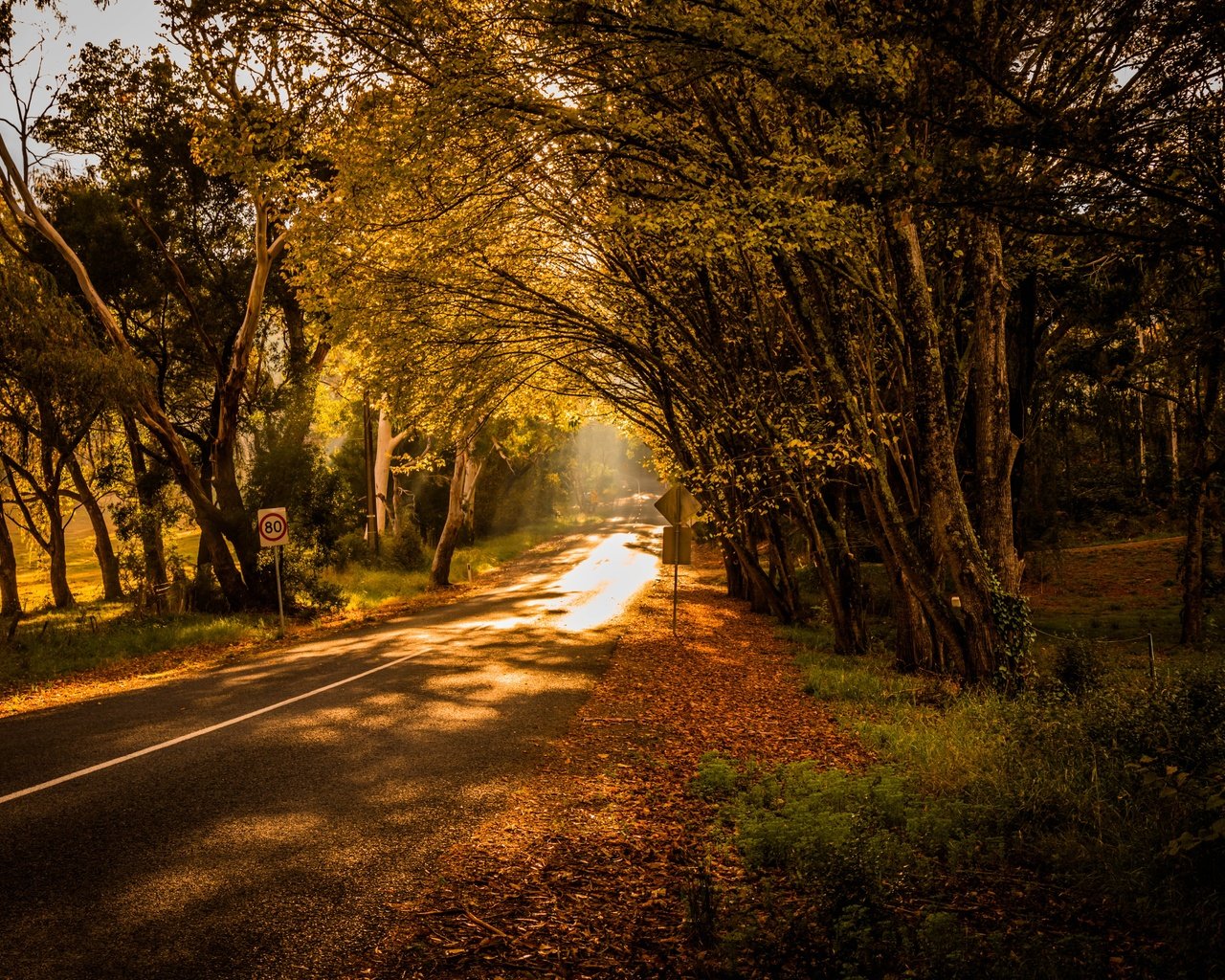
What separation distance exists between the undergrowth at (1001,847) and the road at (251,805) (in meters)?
2.18

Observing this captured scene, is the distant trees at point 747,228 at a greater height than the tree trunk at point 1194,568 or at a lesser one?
greater

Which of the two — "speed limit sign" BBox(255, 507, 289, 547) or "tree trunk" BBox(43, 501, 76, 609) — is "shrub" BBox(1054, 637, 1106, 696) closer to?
"speed limit sign" BBox(255, 507, 289, 547)

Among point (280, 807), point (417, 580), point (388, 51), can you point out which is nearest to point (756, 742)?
point (280, 807)

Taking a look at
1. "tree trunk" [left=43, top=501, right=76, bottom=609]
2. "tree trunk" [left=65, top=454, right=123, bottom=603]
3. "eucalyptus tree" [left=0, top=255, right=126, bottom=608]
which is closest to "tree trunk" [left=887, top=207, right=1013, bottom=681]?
"eucalyptus tree" [left=0, top=255, right=126, bottom=608]

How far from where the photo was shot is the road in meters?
4.10

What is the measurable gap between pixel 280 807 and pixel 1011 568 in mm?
8344

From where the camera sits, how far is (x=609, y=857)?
5340 millimetres

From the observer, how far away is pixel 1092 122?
12.6 feet

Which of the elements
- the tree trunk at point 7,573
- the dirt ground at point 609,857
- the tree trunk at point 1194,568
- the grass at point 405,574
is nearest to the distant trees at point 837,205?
the dirt ground at point 609,857

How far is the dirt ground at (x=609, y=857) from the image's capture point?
13.3 feet

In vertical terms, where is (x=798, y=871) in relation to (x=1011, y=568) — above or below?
below

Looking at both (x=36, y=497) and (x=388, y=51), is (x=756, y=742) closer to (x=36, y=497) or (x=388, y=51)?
(x=388, y=51)

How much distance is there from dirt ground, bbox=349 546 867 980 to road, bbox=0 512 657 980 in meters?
0.32

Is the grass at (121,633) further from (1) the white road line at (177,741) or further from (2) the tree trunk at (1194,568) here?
(2) the tree trunk at (1194,568)
